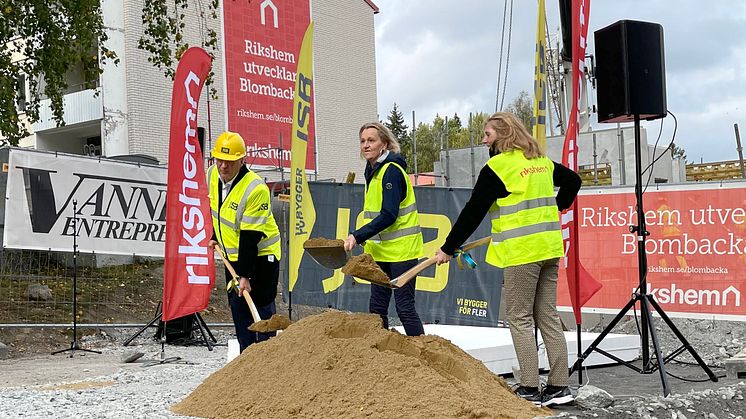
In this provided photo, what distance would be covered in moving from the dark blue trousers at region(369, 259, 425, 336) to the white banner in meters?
5.91

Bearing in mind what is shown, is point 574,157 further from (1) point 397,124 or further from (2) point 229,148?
(1) point 397,124

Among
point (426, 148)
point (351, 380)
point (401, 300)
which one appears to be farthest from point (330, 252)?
point (426, 148)

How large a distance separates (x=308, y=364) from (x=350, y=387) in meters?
0.39

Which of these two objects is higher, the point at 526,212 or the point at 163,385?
the point at 526,212

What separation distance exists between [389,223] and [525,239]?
0.94m

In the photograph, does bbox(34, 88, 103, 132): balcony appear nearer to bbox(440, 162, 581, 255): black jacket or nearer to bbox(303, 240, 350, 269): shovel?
bbox(303, 240, 350, 269): shovel

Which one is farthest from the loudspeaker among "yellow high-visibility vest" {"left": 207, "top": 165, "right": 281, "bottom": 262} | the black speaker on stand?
"yellow high-visibility vest" {"left": 207, "top": 165, "right": 281, "bottom": 262}

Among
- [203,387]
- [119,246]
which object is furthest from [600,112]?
[119,246]

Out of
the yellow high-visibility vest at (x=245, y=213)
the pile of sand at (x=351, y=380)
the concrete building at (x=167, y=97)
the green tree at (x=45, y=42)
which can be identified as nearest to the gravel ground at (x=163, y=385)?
the pile of sand at (x=351, y=380)

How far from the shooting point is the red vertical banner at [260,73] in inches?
1093

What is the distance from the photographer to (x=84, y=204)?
37.6ft

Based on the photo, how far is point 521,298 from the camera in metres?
5.34

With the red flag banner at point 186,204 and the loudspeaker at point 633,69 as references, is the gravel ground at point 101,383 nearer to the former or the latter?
the red flag banner at point 186,204

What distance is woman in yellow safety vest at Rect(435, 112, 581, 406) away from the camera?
5328 mm
